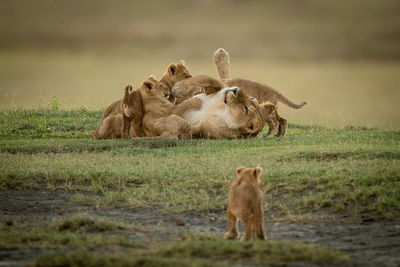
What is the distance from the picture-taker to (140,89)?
12.8m

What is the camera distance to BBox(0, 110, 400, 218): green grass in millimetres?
8250

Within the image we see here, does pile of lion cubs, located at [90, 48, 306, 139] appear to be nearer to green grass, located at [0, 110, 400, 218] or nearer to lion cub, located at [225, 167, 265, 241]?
green grass, located at [0, 110, 400, 218]

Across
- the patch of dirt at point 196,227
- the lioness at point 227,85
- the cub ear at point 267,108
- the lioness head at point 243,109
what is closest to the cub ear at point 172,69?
the lioness at point 227,85

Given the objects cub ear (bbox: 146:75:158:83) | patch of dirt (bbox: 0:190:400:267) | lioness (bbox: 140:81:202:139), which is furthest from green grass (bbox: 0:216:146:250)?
cub ear (bbox: 146:75:158:83)

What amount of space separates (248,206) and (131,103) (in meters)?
6.64

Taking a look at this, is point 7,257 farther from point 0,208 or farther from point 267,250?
point 0,208

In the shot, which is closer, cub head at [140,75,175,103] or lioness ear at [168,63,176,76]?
cub head at [140,75,175,103]

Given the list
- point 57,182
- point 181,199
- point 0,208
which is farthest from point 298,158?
point 0,208

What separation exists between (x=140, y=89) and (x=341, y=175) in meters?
4.86

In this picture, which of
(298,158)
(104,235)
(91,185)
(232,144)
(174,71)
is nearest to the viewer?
(104,235)

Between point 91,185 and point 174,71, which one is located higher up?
point 174,71

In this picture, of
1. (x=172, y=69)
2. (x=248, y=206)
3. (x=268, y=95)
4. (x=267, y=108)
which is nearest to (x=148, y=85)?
(x=172, y=69)

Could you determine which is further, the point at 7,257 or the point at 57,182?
the point at 57,182

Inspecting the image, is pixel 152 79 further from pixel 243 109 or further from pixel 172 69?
pixel 243 109
